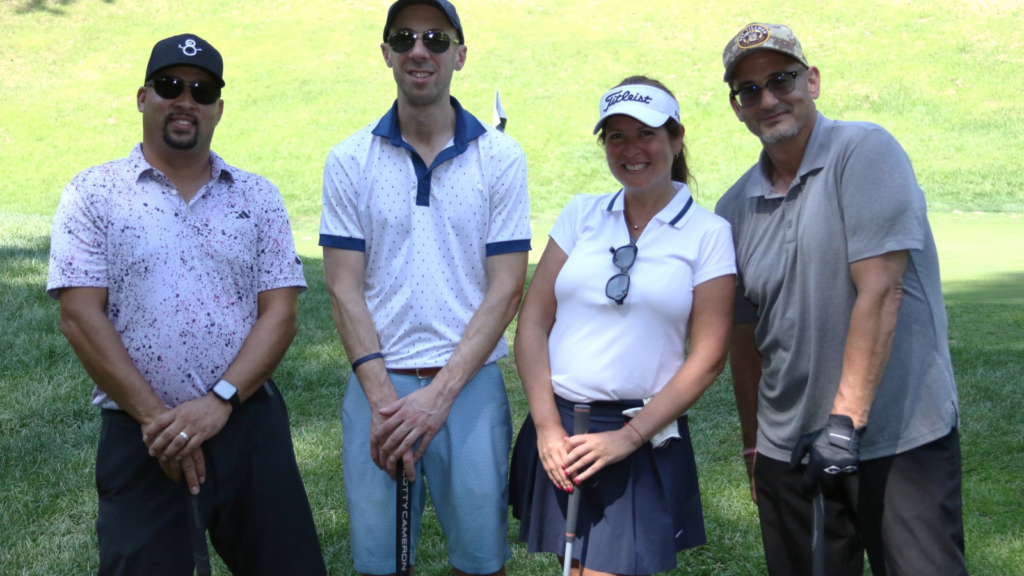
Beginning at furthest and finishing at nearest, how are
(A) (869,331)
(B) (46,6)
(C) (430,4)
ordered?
(B) (46,6) → (C) (430,4) → (A) (869,331)

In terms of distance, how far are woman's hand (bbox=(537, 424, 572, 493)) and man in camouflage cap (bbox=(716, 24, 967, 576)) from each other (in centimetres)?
69

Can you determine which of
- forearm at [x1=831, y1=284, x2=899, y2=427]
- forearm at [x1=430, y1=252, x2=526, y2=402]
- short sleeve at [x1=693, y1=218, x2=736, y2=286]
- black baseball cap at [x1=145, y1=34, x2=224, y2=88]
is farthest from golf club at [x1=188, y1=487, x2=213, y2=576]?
forearm at [x1=831, y1=284, x2=899, y2=427]

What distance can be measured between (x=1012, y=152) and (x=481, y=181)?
24916 millimetres

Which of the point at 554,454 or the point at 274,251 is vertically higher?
the point at 274,251

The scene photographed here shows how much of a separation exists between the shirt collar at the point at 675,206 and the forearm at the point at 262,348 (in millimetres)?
1153

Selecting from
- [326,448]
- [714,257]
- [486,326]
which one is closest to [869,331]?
[714,257]

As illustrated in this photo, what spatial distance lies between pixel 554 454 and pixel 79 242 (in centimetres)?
164

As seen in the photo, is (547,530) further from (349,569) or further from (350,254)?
(349,569)

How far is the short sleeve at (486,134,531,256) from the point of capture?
3469 mm

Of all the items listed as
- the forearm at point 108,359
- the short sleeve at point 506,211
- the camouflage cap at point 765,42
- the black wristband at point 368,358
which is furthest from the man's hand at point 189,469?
the camouflage cap at point 765,42

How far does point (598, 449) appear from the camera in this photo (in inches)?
121

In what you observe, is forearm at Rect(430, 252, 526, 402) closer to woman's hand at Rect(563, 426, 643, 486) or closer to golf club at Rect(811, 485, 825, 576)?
woman's hand at Rect(563, 426, 643, 486)

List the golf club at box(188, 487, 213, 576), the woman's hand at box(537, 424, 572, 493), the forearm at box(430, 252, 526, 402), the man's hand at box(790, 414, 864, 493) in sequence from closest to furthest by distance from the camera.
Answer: the man's hand at box(790, 414, 864, 493) < the woman's hand at box(537, 424, 572, 493) < the golf club at box(188, 487, 213, 576) < the forearm at box(430, 252, 526, 402)

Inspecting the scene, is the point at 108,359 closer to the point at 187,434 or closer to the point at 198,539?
the point at 187,434
